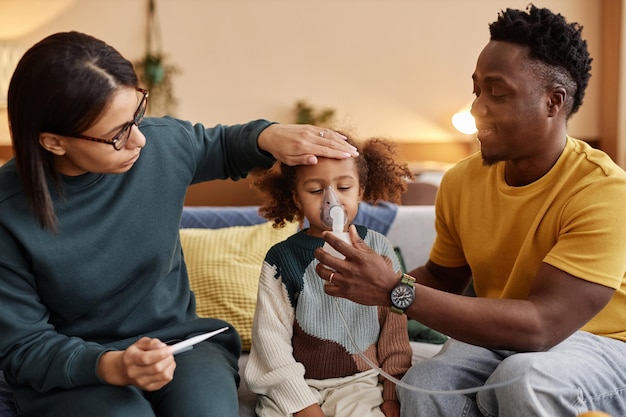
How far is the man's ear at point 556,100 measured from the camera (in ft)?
4.96

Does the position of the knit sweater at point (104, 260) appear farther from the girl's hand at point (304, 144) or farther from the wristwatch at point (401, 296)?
the wristwatch at point (401, 296)

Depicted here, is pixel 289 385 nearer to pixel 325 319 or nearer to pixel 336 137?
pixel 325 319

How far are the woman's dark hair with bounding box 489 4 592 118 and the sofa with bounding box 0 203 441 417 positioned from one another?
0.86 meters

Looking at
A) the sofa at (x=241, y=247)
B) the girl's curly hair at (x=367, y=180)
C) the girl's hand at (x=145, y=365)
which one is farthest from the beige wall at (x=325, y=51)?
the girl's hand at (x=145, y=365)

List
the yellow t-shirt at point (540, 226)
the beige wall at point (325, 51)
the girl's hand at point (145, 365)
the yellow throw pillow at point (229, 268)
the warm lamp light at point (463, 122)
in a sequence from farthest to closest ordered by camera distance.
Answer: the beige wall at point (325, 51), the warm lamp light at point (463, 122), the yellow throw pillow at point (229, 268), the yellow t-shirt at point (540, 226), the girl's hand at point (145, 365)

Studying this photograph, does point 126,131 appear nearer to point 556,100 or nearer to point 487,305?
point 487,305

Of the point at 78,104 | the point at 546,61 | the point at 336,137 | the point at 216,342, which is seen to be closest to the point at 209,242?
the point at 216,342

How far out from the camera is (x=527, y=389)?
1331 mm

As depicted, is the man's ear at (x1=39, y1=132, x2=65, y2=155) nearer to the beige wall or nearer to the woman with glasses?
the woman with glasses

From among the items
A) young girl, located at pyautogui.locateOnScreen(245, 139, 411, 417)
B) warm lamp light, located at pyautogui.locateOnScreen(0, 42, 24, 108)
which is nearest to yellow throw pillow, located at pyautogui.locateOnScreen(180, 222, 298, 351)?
young girl, located at pyautogui.locateOnScreen(245, 139, 411, 417)

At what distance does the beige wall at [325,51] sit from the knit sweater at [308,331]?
12.4 feet

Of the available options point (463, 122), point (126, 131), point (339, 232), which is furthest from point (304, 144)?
point (463, 122)

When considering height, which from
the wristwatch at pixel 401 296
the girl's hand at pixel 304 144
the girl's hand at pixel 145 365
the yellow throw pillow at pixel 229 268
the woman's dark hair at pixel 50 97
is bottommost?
the yellow throw pillow at pixel 229 268

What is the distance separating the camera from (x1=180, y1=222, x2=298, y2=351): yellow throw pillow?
2.18m
